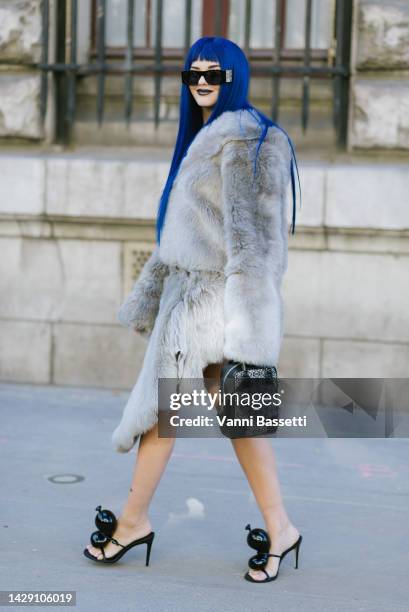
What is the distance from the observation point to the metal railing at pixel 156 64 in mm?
6992

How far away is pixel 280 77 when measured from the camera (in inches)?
282

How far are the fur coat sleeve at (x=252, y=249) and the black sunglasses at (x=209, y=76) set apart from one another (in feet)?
0.74

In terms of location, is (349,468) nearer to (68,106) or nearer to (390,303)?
(390,303)

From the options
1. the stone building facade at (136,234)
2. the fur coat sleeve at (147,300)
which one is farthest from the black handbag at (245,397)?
the stone building facade at (136,234)

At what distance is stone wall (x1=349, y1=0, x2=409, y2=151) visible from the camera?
6656 millimetres

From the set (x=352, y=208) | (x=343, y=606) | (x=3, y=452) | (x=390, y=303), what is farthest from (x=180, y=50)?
(x=343, y=606)

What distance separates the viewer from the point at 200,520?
4.59m

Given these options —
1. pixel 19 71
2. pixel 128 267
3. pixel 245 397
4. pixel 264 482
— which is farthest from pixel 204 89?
pixel 19 71

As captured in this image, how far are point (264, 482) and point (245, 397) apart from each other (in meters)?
0.42

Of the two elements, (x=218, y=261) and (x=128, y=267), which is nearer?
(x=218, y=261)

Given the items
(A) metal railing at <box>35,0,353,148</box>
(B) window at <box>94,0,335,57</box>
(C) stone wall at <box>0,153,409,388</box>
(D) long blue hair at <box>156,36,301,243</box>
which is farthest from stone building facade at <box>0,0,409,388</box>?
(D) long blue hair at <box>156,36,301,243</box>

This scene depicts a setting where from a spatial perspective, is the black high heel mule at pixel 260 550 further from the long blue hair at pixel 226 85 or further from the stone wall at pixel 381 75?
the stone wall at pixel 381 75

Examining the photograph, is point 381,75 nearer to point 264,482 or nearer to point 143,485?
point 264,482

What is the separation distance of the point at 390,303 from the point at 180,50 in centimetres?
223
